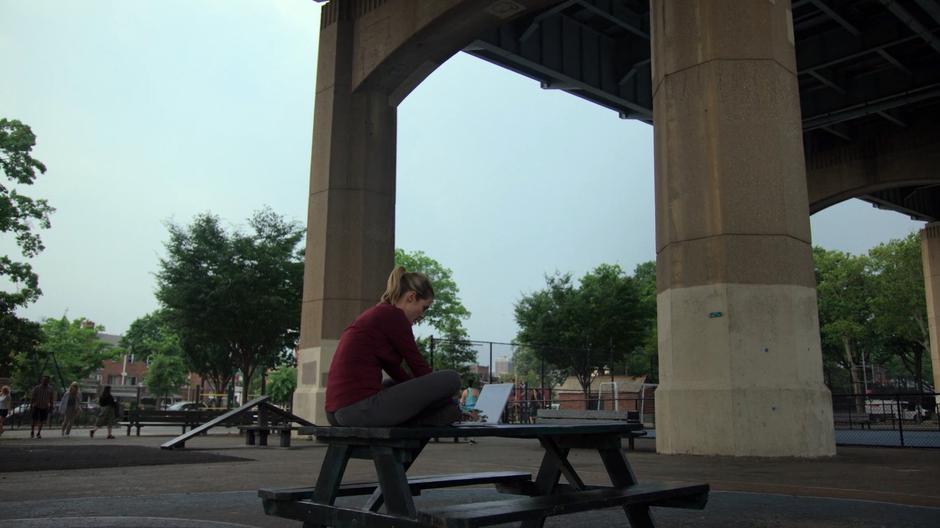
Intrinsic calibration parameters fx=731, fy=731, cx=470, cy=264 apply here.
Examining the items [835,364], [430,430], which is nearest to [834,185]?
[430,430]

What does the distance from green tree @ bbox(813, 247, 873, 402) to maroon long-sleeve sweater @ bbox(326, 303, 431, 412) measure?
57.9 m

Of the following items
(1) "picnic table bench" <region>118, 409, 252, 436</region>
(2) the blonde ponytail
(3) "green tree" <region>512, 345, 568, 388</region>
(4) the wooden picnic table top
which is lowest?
(1) "picnic table bench" <region>118, 409, 252, 436</region>

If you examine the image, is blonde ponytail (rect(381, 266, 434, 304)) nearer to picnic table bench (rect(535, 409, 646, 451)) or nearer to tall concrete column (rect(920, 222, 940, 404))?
picnic table bench (rect(535, 409, 646, 451))

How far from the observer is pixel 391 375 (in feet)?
13.0

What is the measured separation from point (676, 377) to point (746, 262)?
2211 mm

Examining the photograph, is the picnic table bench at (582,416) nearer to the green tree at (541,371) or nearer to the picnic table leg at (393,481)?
the picnic table leg at (393,481)

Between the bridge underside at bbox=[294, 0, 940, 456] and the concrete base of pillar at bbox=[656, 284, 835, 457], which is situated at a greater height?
the bridge underside at bbox=[294, 0, 940, 456]

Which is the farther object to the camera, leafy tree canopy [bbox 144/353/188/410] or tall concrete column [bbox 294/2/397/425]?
leafy tree canopy [bbox 144/353/188/410]

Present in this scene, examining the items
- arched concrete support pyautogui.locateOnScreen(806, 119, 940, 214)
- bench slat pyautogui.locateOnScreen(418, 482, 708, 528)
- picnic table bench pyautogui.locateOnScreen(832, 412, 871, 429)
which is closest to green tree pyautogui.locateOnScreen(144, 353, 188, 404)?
picnic table bench pyautogui.locateOnScreen(832, 412, 871, 429)

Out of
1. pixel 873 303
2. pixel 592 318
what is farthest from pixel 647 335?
pixel 873 303

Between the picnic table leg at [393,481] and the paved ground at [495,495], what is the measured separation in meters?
2.11

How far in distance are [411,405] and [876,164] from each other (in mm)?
34078

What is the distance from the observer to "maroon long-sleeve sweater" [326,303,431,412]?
3.80 metres

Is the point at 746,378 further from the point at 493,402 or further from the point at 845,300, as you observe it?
the point at 845,300
